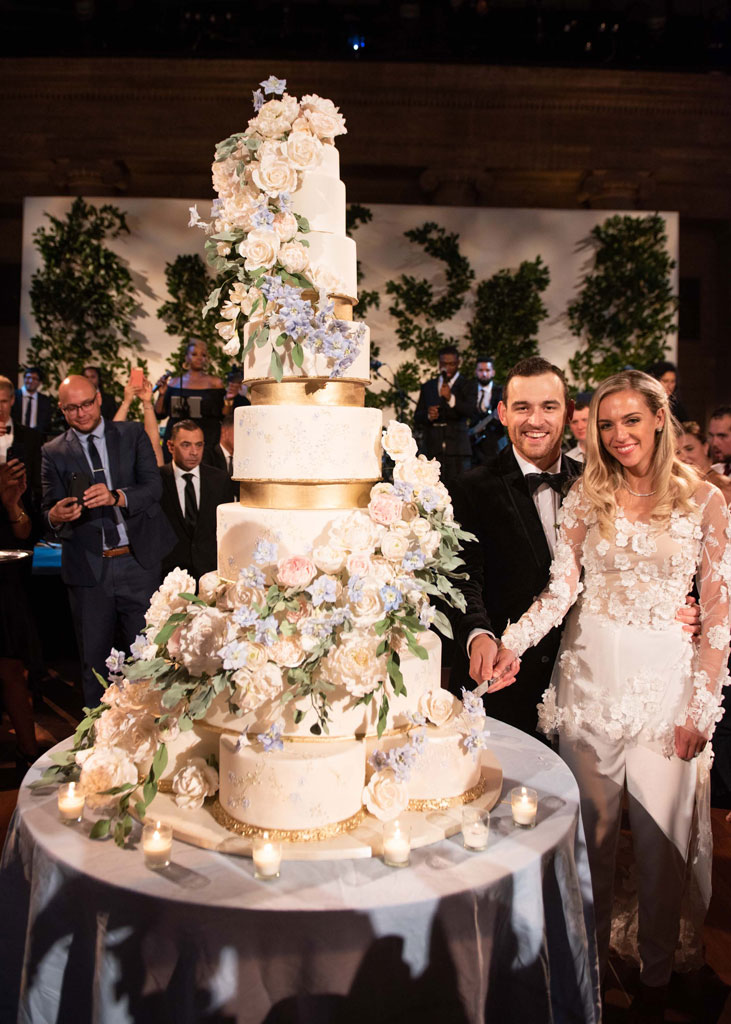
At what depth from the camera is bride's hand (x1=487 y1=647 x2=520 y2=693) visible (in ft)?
7.75

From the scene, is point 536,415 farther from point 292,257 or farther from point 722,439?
point 722,439

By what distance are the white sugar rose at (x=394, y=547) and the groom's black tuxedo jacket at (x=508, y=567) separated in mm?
917

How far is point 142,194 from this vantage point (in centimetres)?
1125

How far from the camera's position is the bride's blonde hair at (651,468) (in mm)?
2379

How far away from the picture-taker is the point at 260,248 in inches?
76.1

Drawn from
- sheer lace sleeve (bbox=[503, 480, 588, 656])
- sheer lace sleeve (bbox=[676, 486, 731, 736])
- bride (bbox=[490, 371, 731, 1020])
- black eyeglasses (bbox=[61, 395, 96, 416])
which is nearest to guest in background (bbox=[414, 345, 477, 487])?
black eyeglasses (bbox=[61, 395, 96, 416])

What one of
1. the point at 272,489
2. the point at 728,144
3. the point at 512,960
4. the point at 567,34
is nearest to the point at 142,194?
the point at 567,34

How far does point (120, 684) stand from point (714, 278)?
12795 millimetres

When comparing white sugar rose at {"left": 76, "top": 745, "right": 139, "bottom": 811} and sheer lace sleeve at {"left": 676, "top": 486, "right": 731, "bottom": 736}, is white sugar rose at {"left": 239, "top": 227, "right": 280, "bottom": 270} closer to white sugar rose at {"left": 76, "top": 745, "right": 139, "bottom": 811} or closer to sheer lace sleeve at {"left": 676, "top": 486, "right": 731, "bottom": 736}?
white sugar rose at {"left": 76, "top": 745, "right": 139, "bottom": 811}

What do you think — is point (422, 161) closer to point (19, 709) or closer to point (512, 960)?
point (19, 709)

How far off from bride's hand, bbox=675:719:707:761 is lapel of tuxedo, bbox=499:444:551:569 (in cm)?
72

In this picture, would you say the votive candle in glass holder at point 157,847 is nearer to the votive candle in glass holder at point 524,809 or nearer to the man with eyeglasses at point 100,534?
the votive candle in glass holder at point 524,809

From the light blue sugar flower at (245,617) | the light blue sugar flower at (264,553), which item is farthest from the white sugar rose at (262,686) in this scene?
the light blue sugar flower at (264,553)

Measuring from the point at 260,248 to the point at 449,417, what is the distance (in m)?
6.44
